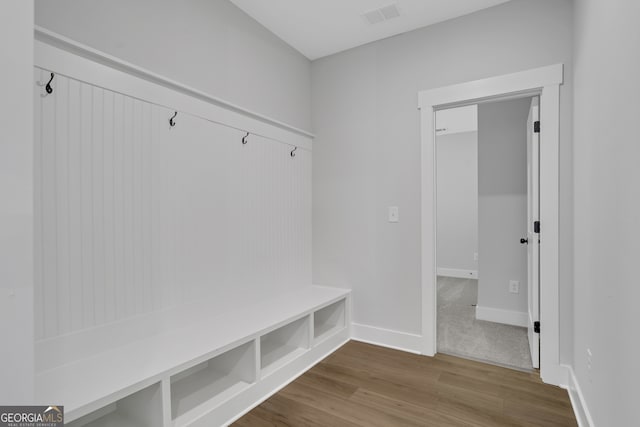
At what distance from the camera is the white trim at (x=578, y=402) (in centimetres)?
164

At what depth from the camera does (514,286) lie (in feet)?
11.1

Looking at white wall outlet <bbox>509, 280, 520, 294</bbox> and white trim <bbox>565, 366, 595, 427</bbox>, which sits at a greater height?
white wall outlet <bbox>509, 280, 520, 294</bbox>

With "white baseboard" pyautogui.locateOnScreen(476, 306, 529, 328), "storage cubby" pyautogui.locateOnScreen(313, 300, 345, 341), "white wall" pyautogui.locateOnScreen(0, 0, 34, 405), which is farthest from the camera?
"white baseboard" pyautogui.locateOnScreen(476, 306, 529, 328)

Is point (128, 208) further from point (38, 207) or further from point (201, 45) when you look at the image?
point (201, 45)

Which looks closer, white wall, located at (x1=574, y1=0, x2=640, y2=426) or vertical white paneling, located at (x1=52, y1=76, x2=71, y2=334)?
white wall, located at (x1=574, y1=0, x2=640, y2=426)

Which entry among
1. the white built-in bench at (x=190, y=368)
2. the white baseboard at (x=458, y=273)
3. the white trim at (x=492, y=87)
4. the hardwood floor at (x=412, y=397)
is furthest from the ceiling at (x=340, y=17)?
the white baseboard at (x=458, y=273)

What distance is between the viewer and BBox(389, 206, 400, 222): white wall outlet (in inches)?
111

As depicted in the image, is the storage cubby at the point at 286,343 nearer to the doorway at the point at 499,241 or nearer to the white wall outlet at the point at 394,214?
the white wall outlet at the point at 394,214

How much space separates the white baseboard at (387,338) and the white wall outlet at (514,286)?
1.34m

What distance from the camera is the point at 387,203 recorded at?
2879mm

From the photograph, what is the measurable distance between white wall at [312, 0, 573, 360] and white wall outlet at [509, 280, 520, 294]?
1230 mm

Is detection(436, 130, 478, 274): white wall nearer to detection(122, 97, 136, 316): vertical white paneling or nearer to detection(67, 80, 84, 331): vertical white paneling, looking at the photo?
detection(122, 97, 136, 316): vertical white paneling
